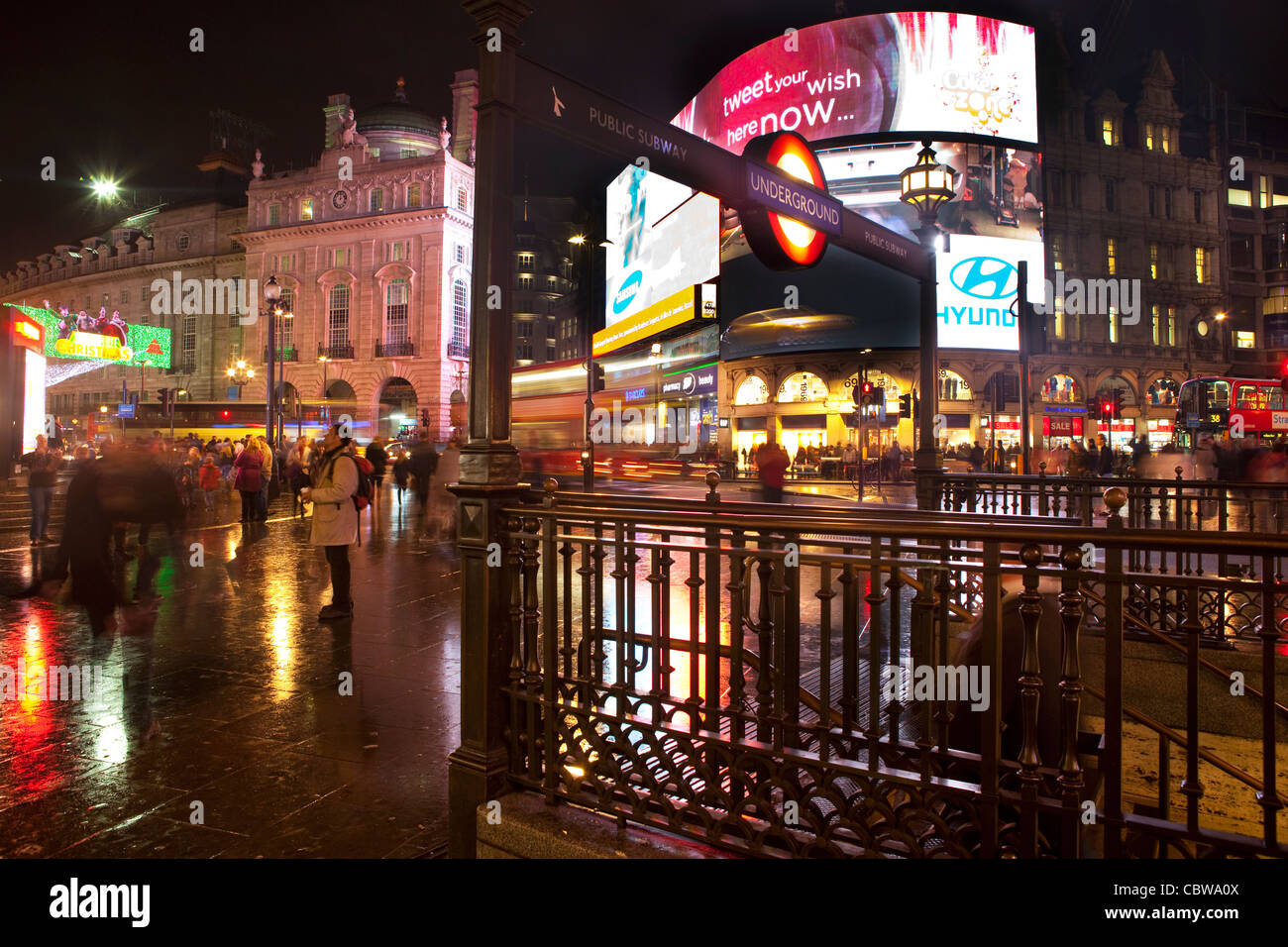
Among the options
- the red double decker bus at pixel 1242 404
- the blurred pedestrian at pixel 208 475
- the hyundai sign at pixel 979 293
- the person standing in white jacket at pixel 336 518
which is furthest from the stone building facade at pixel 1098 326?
the person standing in white jacket at pixel 336 518

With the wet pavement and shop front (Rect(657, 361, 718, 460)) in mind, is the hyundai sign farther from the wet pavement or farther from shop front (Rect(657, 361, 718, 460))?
the wet pavement

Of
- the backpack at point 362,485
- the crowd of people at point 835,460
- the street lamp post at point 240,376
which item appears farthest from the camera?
the street lamp post at point 240,376

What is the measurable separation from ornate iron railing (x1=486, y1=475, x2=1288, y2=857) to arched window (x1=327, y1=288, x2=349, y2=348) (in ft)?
186

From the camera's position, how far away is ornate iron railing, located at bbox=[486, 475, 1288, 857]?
2279mm

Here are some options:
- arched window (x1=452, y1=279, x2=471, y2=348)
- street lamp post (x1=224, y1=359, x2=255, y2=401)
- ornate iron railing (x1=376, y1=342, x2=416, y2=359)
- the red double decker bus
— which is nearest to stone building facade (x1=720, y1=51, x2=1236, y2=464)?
the red double decker bus

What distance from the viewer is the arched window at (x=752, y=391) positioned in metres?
38.1

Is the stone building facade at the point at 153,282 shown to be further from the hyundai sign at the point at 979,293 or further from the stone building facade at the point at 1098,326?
the hyundai sign at the point at 979,293

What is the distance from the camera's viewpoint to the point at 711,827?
2.79 meters

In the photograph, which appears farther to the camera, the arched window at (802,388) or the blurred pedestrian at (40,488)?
the arched window at (802,388)

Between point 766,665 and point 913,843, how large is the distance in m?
0.87

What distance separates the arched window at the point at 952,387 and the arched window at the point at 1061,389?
6918 millimetres

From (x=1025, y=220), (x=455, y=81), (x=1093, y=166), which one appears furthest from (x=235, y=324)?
(x=1093, y=166)

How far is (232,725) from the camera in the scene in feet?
15.1
